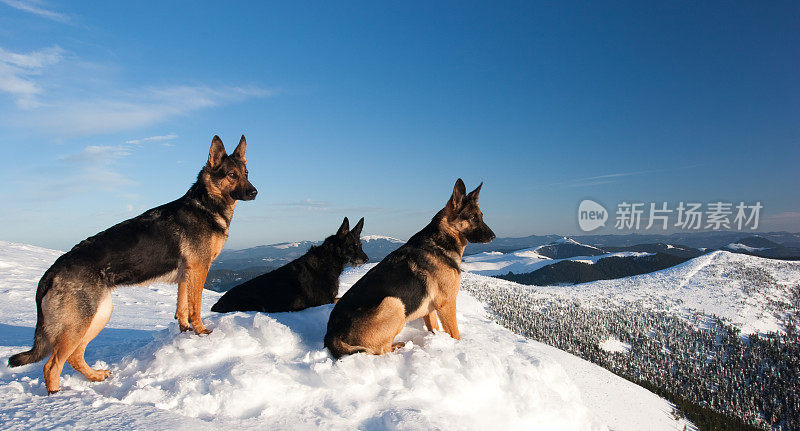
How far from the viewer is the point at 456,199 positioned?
7.57 meters

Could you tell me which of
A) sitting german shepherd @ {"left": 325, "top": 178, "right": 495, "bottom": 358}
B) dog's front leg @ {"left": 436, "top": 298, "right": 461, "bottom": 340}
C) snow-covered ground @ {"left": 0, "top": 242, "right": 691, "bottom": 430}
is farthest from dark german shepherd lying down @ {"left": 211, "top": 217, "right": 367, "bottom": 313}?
dog's front leg @ {"left": 436, "top": 298, "right": 461, "bottom": 340}

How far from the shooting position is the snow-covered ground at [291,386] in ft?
14.9

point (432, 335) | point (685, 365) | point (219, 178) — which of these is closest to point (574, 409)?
point (432, 335)

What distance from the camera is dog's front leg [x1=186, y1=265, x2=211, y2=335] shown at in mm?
6289

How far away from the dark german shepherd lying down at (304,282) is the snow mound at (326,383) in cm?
191

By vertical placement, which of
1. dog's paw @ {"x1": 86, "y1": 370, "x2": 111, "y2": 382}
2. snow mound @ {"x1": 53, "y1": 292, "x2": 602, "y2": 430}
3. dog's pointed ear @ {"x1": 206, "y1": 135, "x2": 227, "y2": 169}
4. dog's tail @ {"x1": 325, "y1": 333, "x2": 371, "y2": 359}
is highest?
dog's pointed ear @ {"x1": 206, "y1": 135, "x2": 227, "y2": 169}

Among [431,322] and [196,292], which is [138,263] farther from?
[431,322]

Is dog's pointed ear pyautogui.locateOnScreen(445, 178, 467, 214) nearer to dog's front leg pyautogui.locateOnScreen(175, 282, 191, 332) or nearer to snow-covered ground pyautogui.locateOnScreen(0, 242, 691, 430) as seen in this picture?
snow-covered ground pyautogui.locateOnScreen(0, 242, 691, 430)

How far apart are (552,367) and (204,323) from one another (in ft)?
22.0

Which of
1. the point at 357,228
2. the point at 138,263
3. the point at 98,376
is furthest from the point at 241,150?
the point at 357,228

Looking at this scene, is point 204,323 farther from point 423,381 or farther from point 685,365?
point 685,365

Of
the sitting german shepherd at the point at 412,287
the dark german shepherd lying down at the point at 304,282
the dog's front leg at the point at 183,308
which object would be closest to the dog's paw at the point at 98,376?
the dog's front leg at the point at 183,308

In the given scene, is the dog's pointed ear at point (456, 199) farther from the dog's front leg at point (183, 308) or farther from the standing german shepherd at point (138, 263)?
the dog's front leg at point (183, 308)

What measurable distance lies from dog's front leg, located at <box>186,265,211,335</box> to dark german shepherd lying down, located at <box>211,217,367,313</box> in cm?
258
